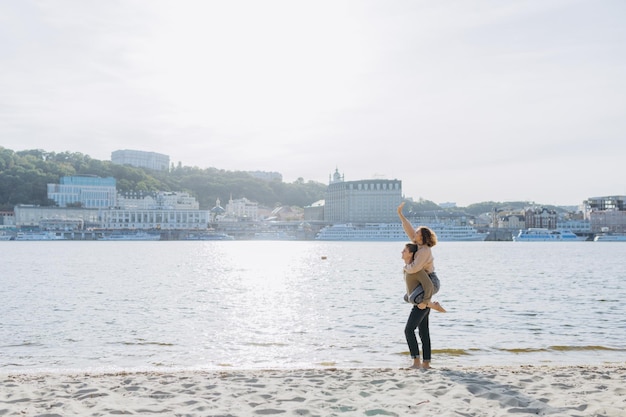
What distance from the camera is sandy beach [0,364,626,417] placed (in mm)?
7367

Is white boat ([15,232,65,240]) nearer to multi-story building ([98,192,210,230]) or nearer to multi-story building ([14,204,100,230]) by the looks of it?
multi-story building ([14,204,100,230])

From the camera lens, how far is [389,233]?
141 meters

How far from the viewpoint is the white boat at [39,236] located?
156375mm

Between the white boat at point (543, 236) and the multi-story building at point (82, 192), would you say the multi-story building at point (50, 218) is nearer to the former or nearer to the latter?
the multi-story building at point (82, 192)

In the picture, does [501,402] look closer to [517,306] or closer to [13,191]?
[517,306]

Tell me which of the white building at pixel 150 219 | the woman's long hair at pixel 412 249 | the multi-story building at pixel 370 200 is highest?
the multi-story building at pixel 370 200

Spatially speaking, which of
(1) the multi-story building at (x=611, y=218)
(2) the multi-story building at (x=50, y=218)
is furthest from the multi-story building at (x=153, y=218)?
(1) the multi-story building at (x=611, y=218)

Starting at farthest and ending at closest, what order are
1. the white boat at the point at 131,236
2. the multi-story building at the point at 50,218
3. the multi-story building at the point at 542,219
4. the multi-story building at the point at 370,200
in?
the multi-story building at the point at 370,200, the multi-story building at the point at 542,219, the multi-story building at the point at 50,218, the white boat at the point at 131,236

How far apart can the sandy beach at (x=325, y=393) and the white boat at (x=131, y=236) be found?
161 meters

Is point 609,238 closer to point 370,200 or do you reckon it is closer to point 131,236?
point 370,200

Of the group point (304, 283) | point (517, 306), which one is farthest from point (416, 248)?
point (304, 283)

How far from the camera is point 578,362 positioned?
12.0m

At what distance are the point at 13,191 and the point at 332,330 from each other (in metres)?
188

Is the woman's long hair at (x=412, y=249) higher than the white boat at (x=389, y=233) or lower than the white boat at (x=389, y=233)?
higher
